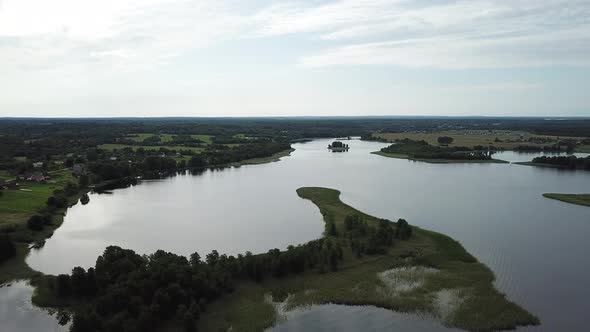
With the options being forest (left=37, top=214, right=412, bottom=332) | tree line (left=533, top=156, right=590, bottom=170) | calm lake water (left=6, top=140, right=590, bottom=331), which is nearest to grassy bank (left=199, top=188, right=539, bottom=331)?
forest (left=37, top=214, right=412, bottom=332)

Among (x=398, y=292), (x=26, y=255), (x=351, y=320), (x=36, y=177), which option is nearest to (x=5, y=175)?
(x=36, y=177)

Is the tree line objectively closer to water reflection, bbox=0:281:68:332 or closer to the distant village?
the distant village

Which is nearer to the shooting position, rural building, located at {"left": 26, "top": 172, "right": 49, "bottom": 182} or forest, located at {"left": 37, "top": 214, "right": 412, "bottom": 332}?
forest, located at {"left": 37, "top": 214, "right": 412, "bottom": 332}

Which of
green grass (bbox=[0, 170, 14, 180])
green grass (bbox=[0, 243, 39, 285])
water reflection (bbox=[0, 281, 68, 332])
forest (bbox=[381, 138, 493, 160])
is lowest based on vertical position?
water reflection (bbox=[0, 281, 68, 332])

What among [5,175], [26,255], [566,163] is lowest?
[26,255]

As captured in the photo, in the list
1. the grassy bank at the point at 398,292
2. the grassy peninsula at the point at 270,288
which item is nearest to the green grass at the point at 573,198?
the grassy bank at the point at 398,292

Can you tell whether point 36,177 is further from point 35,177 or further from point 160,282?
point 160,282

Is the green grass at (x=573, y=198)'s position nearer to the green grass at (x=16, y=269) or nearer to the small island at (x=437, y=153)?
the small island at (x=437, y=153)
